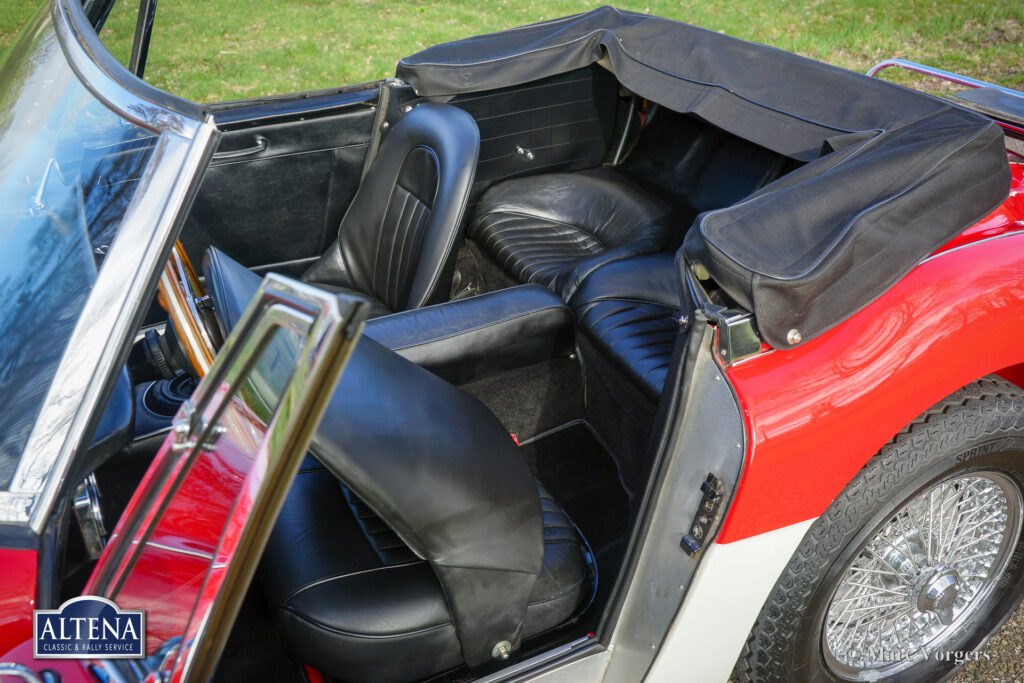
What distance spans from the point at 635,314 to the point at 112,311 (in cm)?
173

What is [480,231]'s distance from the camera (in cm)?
337

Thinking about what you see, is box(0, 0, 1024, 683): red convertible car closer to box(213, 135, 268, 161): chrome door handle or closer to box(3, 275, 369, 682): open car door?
box(3, 275, 369, 682): open car door

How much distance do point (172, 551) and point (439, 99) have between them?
2.34 m

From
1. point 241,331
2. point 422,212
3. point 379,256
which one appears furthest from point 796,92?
point 241,331

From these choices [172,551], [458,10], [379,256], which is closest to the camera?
[172,551]

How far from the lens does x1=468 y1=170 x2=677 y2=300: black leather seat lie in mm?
3141

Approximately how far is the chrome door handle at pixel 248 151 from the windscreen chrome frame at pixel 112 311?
5.28ft

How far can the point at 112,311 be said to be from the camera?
1.20 meters

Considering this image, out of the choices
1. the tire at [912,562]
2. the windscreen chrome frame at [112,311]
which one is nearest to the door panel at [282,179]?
the windscreen chrome frame at [112,311]

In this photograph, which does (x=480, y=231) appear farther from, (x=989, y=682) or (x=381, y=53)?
(x=381, y=53)

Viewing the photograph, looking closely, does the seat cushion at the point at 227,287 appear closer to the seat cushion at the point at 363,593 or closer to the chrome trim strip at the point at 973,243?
the seat cushion at the point at 363,593

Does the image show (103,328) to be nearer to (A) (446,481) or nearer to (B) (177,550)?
(B) (177,550)

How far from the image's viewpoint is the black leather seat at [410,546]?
1.35 meters

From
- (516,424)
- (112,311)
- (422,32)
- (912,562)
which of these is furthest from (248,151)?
(422,32)
